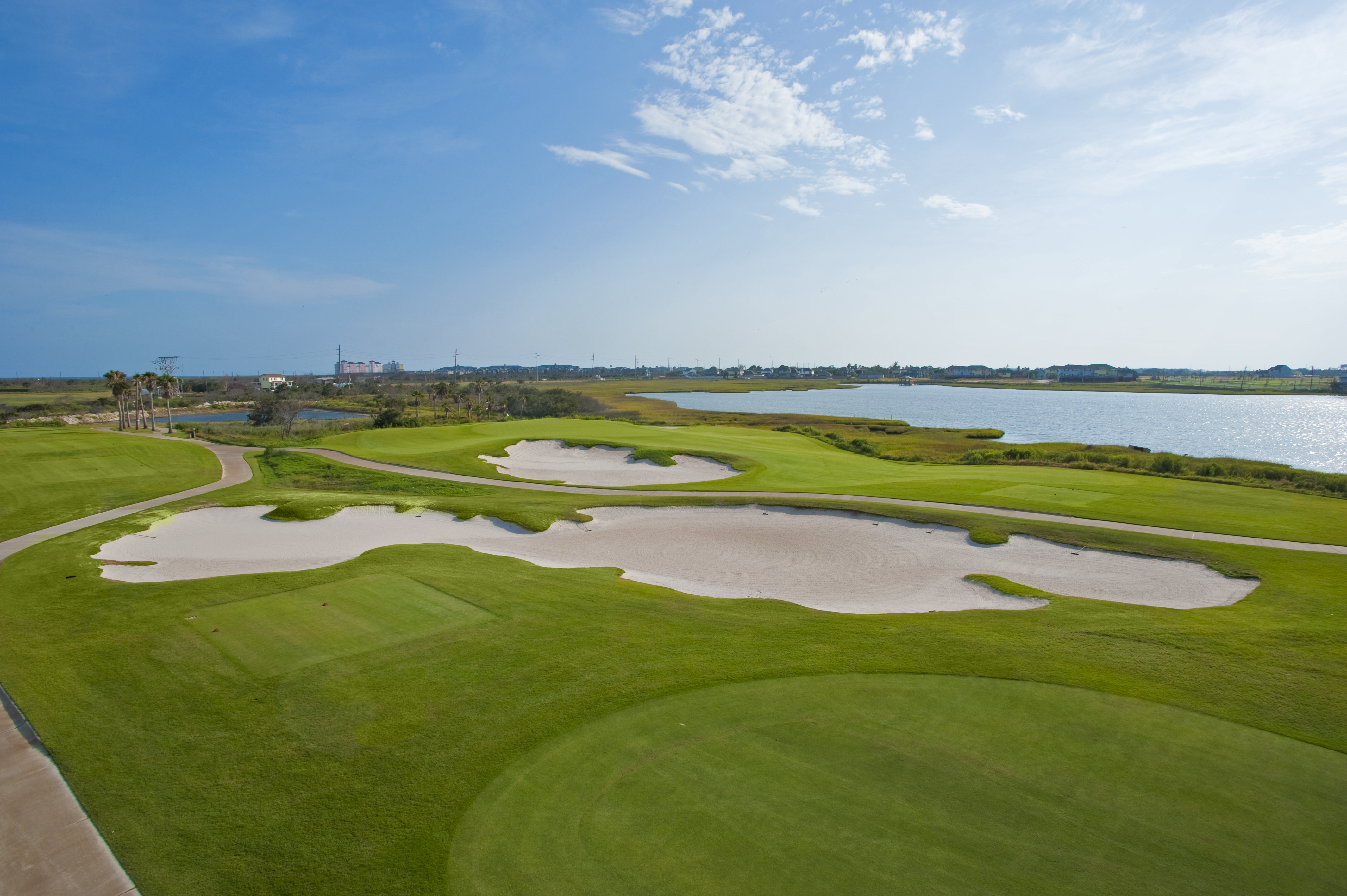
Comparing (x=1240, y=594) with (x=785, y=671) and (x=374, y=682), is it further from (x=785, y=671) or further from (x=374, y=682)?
(x=374, y=682)

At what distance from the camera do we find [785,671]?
9477 mm

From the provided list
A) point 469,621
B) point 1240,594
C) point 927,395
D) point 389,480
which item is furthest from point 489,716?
point 927,395

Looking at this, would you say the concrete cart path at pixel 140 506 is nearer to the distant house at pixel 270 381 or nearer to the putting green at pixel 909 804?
the putting green at pixel 909 804

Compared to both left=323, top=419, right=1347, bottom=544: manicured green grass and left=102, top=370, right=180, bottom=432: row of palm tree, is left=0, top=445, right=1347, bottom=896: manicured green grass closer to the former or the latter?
left=323, top=419, right=1347, bottom=544: manicured green grass

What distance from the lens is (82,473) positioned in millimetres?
26953

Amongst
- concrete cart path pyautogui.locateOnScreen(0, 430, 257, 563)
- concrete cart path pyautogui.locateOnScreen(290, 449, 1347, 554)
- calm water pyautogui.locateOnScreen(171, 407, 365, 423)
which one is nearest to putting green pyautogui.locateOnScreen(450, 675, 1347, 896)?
concrete cart path pyautogui.locateOnScreen(290, 449, 1347, 554)

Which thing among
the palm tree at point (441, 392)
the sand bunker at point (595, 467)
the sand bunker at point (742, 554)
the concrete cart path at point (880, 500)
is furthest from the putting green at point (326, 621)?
the palm tree at point (441, 392)

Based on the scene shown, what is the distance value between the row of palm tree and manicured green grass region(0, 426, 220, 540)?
13.6m

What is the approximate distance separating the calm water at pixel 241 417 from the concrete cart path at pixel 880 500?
45.8 metres

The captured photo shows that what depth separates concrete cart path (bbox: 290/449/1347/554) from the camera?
16.9 meters

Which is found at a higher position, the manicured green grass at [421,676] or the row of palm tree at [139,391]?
the row of palm tree at [139,391]

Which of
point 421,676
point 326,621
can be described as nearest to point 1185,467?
point 421,676

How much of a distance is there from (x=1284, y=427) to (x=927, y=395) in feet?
242

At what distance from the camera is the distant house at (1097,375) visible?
170 m
